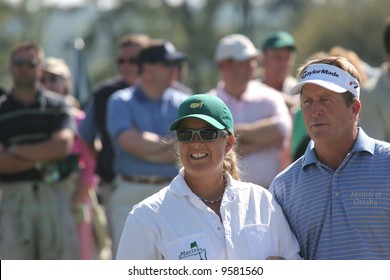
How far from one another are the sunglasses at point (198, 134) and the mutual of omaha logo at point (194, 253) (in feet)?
1.70

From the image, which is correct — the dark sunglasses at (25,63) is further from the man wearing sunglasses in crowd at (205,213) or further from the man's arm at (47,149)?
the man wearing sunglasses in crowd at (205,213)

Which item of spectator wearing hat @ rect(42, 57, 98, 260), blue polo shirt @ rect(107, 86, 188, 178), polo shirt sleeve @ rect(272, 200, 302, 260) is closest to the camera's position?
polo shirt sleeve @ rect(272, 200, 302, 260)

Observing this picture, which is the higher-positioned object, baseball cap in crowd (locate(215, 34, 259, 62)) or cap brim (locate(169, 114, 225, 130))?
cap brim (locate(169, 114, 225, 130))

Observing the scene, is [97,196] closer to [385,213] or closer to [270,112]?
[270,112]

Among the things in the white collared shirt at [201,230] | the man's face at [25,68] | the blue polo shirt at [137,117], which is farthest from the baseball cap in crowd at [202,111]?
the man's face at [25,68]

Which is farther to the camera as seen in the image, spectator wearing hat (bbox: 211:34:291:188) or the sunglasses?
spectator wearing hat (bbox: 211:34:291:188)

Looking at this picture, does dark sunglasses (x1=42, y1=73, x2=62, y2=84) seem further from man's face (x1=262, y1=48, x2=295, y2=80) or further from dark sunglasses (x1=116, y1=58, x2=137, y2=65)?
man's face (x1=262, y1=48, x2=295, y2=80)

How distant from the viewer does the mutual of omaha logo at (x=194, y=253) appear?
536 centimetres

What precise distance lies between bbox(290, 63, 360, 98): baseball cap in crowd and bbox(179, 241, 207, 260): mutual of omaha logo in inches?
36.6

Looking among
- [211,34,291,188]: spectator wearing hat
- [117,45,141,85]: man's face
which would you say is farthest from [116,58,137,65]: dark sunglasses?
[211,34,291,188]: spectator wearing hat

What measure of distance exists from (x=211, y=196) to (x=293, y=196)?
0.40m

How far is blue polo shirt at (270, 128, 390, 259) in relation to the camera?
17.8 feet

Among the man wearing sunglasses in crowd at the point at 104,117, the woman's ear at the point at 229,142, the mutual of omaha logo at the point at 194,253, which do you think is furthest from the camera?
the man wearing sunglasses in crowd at the point at 104,117

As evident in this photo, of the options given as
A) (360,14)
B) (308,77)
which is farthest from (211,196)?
(360,14)
